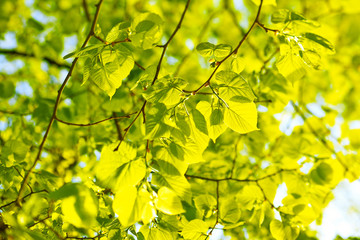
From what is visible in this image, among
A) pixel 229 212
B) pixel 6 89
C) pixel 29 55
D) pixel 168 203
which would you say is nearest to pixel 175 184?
pixel 168 203

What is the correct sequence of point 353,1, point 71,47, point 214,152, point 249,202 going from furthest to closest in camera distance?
1. point 71,47
2. point 353,1
3. point 214,152
4. point 249,202

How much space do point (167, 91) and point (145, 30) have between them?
0.25m

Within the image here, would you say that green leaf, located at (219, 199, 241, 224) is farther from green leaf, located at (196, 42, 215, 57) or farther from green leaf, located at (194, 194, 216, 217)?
green leaf, located at (196, 42, 215, 57)

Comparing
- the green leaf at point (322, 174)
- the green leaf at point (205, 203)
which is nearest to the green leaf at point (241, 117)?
the green leaf at point (205, 203)

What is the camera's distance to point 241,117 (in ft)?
3.41

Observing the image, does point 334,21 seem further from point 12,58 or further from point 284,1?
point 12,58

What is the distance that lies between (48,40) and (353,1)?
2.93 meters

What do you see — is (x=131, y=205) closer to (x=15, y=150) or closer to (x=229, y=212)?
(x=229, y=212)

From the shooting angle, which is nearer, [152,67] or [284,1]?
[152,67]

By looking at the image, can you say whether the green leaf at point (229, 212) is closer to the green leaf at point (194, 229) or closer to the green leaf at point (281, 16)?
the green leaf at point (194, 229)

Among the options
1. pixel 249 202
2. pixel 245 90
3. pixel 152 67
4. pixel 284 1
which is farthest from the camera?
pixel 284 1

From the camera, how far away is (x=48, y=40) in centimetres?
276

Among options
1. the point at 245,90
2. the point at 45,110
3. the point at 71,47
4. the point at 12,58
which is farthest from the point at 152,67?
the point at 12,58

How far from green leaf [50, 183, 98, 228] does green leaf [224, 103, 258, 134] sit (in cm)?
53
